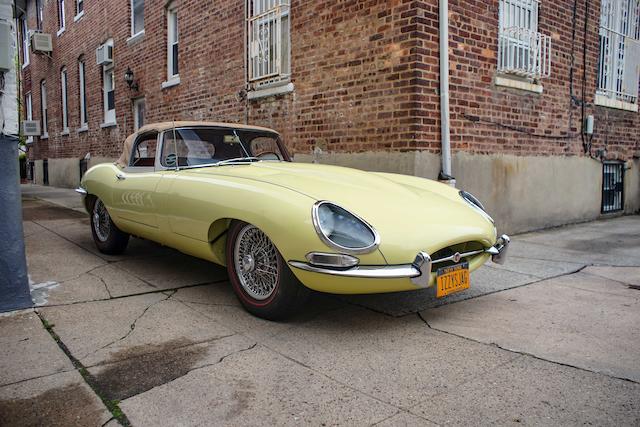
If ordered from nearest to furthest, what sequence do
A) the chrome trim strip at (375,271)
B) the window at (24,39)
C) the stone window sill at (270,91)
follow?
1. the chrome trim strip at (375,271)
2. the stone window sill at (270,91)
3. the window at (24,39)

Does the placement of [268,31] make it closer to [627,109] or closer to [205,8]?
[205,8]

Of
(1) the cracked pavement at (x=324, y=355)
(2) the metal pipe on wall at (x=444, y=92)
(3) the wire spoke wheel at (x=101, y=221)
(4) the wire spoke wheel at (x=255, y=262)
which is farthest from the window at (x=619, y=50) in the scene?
(3) the wire spoke wheel at (x=101, y=221)

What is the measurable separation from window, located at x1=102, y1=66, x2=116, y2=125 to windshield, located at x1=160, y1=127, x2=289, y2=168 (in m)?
10.5

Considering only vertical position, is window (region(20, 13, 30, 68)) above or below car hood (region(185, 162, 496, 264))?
above

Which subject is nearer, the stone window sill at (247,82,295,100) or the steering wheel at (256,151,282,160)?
the steering wheel at (256,151,282,160)

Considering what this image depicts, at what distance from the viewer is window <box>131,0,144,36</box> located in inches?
488

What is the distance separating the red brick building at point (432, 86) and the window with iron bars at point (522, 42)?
0.07 feet

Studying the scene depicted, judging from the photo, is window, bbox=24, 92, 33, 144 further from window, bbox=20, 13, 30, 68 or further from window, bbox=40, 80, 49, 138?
window, bbox=40, 80, 49, 138

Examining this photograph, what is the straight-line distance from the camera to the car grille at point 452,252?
3220 mm

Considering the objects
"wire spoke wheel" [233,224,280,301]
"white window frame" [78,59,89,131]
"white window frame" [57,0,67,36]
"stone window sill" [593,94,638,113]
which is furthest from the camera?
"white window frame" [57,0,67,36]

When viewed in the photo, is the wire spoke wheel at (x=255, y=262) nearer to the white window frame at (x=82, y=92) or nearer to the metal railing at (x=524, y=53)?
the metal railing at (x=524, y=53)

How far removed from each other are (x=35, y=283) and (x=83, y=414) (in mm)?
2531

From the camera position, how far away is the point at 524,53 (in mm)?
7141

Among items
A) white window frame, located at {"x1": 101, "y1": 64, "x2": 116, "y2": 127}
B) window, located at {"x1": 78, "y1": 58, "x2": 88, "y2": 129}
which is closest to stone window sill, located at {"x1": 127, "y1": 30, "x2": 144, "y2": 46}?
white window frame, located at {"x1": 101, "y1": 64, "x2": 116, "y2": 127}
